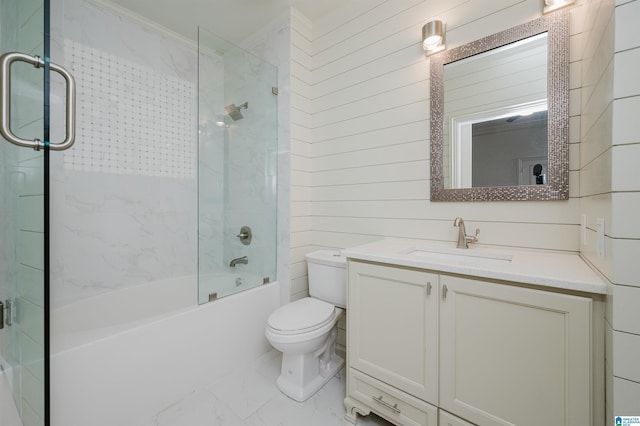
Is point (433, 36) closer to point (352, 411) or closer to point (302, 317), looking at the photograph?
point (302, 317)

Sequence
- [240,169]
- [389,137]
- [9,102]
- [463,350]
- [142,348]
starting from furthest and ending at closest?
[240,169], [389,137], [142,348], [463,350], [9,102]

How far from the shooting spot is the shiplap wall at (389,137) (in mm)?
1370

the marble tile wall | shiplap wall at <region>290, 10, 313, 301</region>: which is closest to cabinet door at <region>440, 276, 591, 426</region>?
shiplap wall at <region>290, 10, 313, 301</region>

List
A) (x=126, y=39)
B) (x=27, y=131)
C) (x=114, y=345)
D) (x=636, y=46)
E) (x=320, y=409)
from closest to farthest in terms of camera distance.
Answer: (x=636, y=46)
(x=27, y=131)
(x=114, y=345)
(x=320, y=409)
(x=126, y=39)

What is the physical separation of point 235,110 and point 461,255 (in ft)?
6.35

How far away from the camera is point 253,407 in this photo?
4.89ft

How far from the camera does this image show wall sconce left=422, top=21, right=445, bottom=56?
152 cm

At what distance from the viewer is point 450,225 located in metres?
1.56

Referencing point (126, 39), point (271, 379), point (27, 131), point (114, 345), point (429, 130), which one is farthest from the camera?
point (126, 39)

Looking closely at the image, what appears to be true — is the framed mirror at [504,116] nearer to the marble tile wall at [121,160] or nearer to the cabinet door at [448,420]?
the cabinet door at [448,420]

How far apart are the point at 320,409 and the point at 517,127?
1862 mm

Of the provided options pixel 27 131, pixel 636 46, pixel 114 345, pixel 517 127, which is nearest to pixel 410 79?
pixel 517 127

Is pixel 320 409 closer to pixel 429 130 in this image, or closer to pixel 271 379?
pixel 271 379

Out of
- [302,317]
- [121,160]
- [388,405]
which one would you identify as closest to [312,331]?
[302,317]
